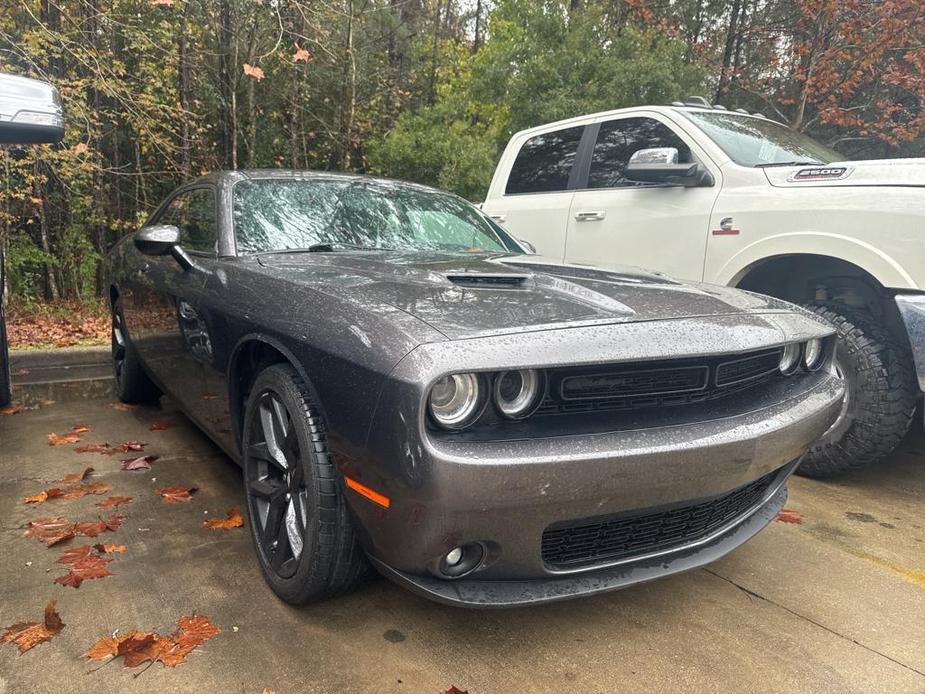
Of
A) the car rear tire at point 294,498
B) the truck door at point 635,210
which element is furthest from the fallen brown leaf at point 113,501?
the truck door at point 635,210

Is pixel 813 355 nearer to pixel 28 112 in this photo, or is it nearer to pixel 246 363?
pixel 246 363

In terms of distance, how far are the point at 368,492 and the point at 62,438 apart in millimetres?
2863

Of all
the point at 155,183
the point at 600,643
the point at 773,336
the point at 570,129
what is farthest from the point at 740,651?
the point at 155,183

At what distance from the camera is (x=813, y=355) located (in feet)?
8.02

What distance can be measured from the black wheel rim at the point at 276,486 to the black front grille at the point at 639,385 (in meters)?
0.79

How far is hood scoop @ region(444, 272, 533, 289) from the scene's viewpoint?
7.10ft

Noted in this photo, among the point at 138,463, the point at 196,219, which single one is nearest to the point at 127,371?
the point at 138,463

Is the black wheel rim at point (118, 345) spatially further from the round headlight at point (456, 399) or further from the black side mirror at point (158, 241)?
the round headlight at point (456, 399)

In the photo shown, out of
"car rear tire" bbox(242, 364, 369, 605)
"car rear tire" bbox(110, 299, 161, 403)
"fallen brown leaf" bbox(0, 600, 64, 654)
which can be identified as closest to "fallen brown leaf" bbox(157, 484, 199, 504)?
"car rear tire" bbox(242, 364, 369, 605)

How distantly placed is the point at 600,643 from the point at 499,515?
0.71 m

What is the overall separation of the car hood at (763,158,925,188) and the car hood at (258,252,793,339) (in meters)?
1.14

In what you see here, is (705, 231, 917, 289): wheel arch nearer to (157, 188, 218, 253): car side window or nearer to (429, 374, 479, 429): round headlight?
(429, 374, 479, 429): round headlight

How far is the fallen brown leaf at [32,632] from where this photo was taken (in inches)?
75.3

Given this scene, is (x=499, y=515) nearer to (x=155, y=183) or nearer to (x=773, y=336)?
(x=773, y=336)
